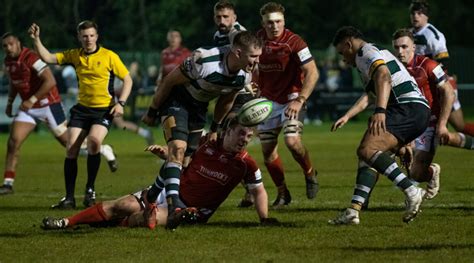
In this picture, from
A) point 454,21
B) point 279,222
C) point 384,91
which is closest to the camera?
point 384,91

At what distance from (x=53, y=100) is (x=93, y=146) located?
2.90m

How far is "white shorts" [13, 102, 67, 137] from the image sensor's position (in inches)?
653

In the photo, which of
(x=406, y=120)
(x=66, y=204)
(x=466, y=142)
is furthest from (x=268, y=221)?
(x=466, y=142)

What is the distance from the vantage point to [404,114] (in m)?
11.2

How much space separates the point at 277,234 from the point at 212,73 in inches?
62.7

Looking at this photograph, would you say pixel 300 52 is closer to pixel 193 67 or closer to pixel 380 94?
pixel 193 67

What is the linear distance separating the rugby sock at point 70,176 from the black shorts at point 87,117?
423mm

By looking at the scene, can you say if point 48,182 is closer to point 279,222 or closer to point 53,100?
point 53,100

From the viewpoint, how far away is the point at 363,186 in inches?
442

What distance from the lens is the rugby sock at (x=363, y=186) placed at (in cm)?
1119

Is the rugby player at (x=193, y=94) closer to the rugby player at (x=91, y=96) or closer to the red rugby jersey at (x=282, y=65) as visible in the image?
the red rugby jersey at (x=282, y=65)

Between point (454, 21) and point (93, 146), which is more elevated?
point (93, 146)

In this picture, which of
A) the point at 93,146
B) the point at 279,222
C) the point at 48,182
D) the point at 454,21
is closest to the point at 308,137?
the point at 48,182

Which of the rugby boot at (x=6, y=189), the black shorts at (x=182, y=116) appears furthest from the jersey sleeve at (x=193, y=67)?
the rugby boot at (x=6, y=189)
